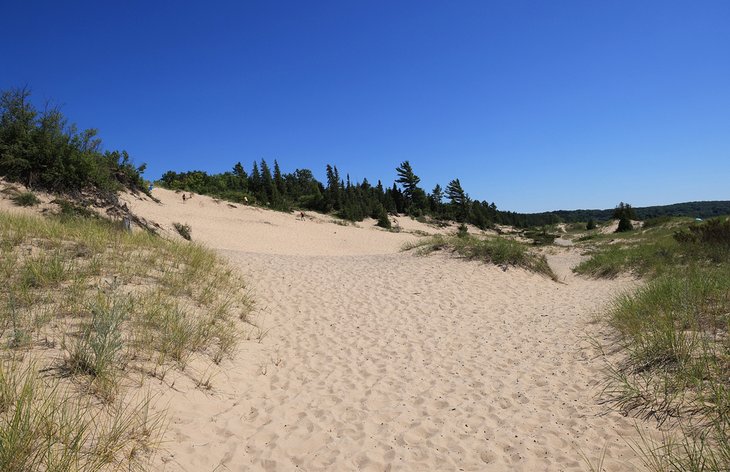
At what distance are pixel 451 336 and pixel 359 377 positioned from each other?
271cm

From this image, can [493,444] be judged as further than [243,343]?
No

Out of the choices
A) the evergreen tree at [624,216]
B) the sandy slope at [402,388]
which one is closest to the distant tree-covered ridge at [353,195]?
the evergreen tree at [624,216]

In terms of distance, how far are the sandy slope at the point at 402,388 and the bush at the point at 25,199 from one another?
9752 mm

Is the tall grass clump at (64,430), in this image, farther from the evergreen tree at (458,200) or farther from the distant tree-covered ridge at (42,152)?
the evergreen tree at (458,200)

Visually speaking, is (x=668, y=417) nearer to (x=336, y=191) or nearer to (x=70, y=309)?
(x=70, y=309)

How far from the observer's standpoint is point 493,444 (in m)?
3.86

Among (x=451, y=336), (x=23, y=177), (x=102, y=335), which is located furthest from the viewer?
(x=23, y=177)

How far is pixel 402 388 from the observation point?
5.29 metres

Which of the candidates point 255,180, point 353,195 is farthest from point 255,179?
point 353,195

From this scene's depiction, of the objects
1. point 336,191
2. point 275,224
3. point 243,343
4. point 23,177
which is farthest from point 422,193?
point 243,343

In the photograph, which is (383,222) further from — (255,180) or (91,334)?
(91,334)

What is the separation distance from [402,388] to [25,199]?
1610 centimetres

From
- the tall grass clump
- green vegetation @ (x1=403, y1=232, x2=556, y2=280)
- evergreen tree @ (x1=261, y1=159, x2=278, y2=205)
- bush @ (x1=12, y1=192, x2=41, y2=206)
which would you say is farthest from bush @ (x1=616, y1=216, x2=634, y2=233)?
bush @ (x1=12, y1=192, x2=41, y2=206)

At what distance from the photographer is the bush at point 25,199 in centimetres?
1334
